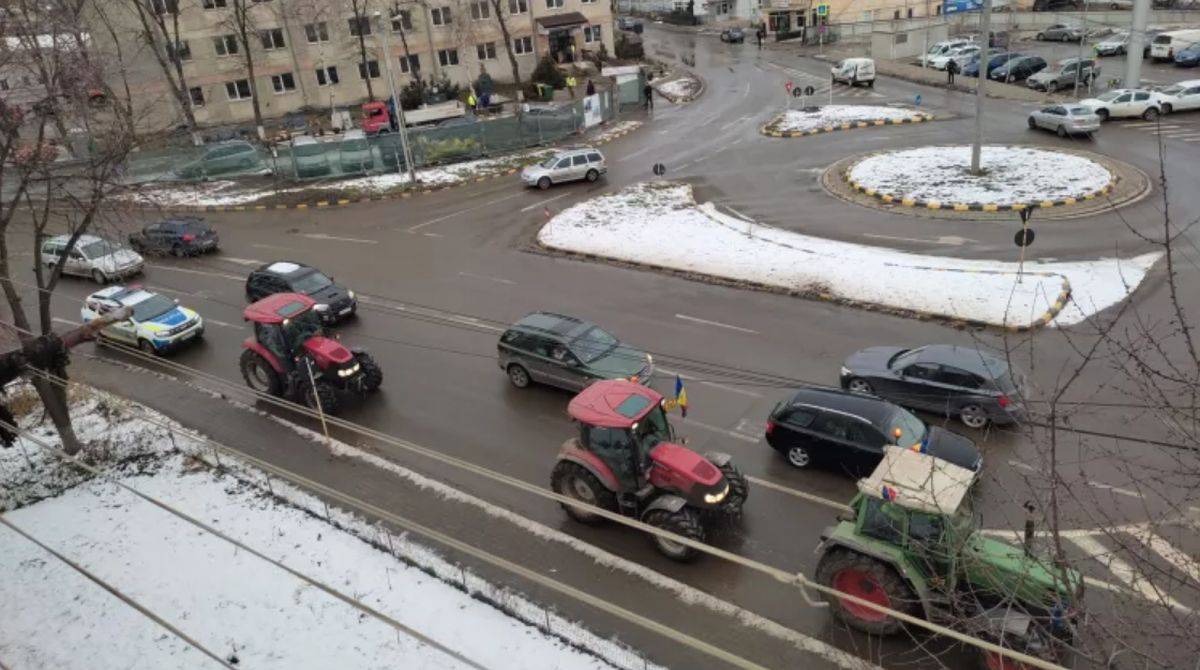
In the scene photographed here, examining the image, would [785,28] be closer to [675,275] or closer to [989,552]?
[675,275]

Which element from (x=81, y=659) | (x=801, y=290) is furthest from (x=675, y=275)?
(x=81, y=659)

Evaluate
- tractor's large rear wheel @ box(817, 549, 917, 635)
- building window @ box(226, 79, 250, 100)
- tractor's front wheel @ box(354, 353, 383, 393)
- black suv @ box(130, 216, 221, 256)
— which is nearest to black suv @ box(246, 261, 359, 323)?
tractor's front wheel @ box(354, 353, 383, 393)

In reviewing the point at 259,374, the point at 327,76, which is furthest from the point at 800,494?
the point at 327,76

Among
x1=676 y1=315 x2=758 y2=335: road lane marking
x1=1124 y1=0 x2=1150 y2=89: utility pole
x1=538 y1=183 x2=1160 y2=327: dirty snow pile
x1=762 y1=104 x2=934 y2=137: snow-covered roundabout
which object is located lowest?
x1=676 y1=315 x2=758 y2=335: road lane marking

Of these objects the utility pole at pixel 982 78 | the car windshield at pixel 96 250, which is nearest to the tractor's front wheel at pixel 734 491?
the utility pole at pixel 982 78

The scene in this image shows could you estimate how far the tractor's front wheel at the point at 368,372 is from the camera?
17.1 m

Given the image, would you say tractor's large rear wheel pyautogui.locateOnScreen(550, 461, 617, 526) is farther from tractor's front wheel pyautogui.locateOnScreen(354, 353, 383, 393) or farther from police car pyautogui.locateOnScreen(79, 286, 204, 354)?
police car pyautogui.locateOnScreen(79, 286, 204, 354)

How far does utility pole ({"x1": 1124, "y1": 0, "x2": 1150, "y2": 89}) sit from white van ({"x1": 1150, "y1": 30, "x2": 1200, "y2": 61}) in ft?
39.9

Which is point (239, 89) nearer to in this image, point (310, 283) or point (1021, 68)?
point (310, 283)

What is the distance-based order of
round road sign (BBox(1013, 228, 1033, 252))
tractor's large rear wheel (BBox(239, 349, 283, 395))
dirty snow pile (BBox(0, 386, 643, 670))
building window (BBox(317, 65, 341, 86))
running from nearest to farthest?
dirty snow pile (BBox(0, 386, 643, 670)) < tractor's large rear wheel (BBox(239, 349, 283, 395)) < round road sign (BBox(1013, 228, 1033, 252)) < building window (BBox(317, 65, 341, 86))

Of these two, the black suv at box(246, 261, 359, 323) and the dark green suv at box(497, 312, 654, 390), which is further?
the black suv at box(246, 261, 359, 323)

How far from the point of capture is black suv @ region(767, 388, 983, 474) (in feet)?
42.3

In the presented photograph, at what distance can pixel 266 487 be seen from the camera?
1438 cm

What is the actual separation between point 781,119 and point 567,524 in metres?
33.2
